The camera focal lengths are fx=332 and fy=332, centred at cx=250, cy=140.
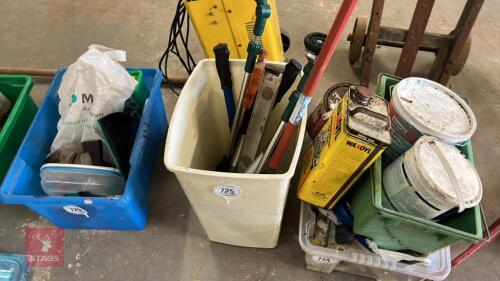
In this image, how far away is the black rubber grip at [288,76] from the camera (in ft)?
2.21

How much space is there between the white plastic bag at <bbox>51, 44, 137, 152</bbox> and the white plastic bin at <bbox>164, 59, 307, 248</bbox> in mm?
280

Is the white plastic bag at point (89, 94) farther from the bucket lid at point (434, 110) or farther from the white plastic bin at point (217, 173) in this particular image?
the bucket lid at point (434, 110)

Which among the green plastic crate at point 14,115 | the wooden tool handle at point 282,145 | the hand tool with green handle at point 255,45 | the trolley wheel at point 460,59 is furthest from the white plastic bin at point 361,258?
the green plastic crate at point 14,115

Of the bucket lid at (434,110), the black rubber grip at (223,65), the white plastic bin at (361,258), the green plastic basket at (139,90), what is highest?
the black rubber grip at (223,65)

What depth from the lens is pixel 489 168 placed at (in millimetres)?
1097

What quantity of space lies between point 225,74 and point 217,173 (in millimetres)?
248

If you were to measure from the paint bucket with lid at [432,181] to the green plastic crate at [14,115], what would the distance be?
3.39 feet

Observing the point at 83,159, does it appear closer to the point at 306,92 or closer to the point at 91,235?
the point at 91,235

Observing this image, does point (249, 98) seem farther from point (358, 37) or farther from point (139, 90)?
point (358, 37)

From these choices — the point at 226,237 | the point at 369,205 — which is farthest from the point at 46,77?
the point at 369,205

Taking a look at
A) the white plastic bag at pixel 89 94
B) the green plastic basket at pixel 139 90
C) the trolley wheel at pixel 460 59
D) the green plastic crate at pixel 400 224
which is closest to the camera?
the green plastic crate at pixel 400 224

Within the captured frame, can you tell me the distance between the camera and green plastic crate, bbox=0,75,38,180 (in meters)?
0.98

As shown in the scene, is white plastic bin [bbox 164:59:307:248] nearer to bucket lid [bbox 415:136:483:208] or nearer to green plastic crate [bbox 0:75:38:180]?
bucket lid [bbox 415:136:483:208]

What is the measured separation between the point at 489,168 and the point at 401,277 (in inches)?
20.4
